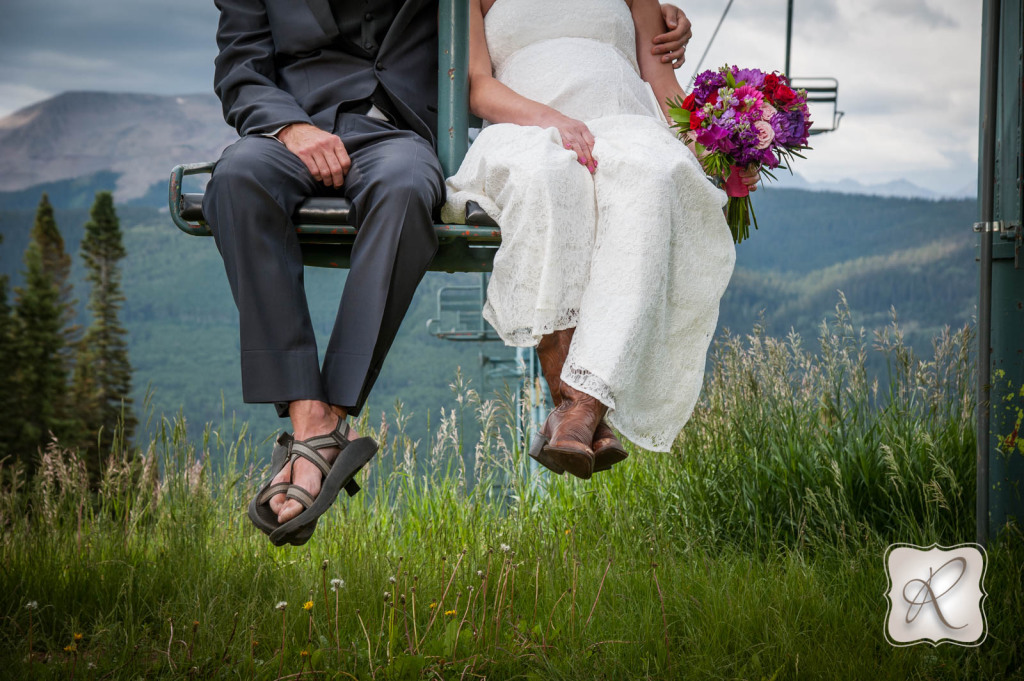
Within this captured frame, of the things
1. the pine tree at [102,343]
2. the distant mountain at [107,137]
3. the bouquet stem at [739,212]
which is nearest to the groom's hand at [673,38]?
the bouquet stem at [739,212]

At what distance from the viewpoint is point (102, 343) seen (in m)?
33.2

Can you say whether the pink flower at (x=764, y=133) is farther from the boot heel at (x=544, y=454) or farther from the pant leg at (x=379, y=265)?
the boot heel at (x=544, y=454)

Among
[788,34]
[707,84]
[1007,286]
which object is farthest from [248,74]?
[788,34]

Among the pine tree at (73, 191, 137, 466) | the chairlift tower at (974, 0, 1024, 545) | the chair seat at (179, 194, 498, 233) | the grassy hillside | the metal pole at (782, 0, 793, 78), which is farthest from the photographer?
the grassy hillside

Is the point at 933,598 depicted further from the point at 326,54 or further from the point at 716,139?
the point at 326,54

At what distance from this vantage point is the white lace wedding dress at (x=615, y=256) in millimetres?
2168

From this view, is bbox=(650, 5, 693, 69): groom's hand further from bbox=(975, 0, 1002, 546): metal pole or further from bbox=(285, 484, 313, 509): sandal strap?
bbox=(285, 484, 313, 509): sandal strap

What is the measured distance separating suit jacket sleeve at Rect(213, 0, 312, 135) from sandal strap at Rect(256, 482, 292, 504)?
97cm

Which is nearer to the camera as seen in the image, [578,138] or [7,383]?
[578,138]

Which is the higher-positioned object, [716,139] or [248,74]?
[248,74]

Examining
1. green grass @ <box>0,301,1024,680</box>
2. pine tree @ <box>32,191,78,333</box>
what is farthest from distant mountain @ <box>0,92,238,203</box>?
green grass @ <box>0,301,1024,680</box>

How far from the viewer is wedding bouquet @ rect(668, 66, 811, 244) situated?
92.6 inches

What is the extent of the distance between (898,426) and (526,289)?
2.10 metres

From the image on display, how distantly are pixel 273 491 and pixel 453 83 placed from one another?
116 centimetres
